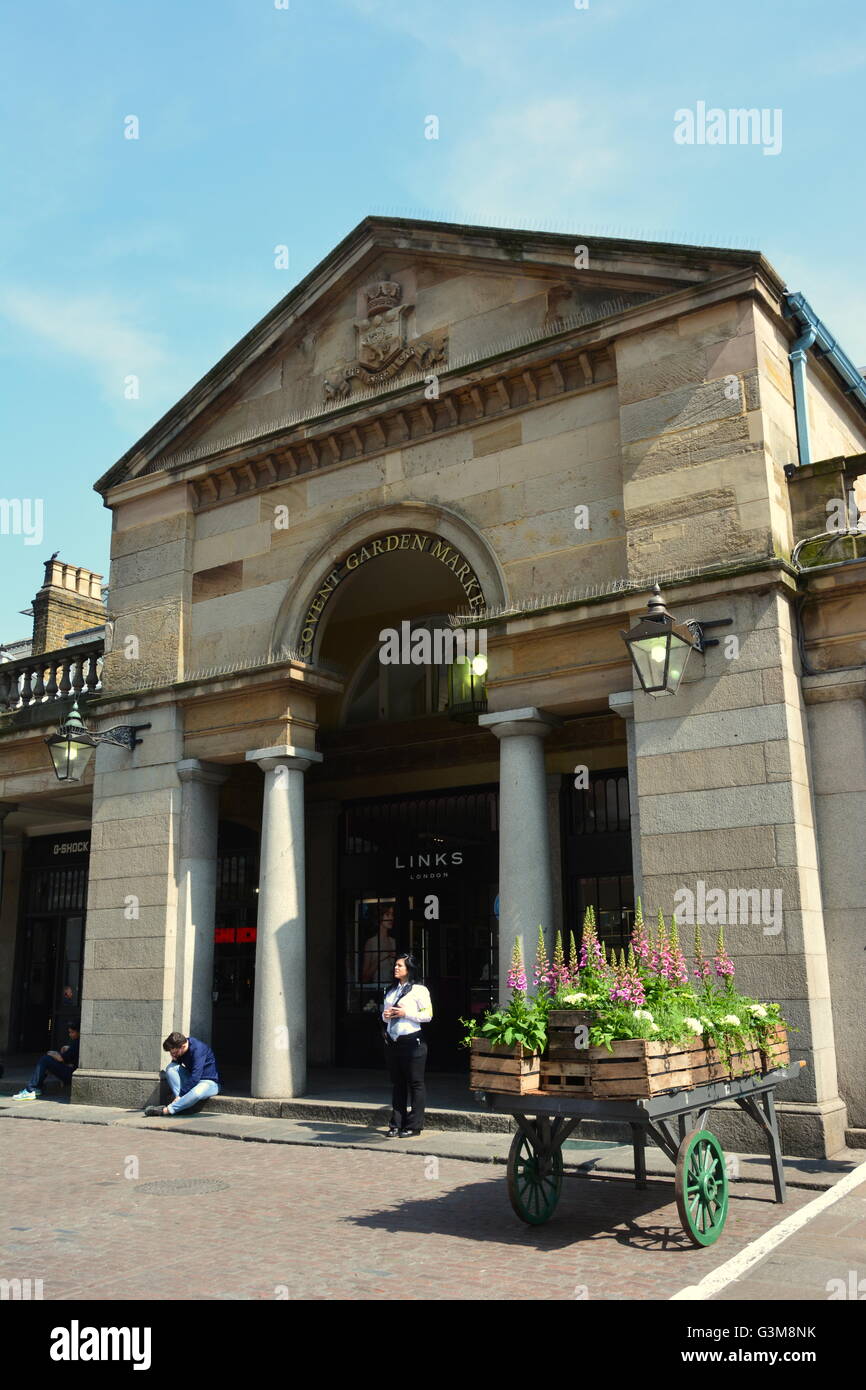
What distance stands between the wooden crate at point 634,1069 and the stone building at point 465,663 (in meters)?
3.17

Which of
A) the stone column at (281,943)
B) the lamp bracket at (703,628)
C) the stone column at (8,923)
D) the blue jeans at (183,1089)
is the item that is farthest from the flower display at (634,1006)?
the stone column at (8,923)

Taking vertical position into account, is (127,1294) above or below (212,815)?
below

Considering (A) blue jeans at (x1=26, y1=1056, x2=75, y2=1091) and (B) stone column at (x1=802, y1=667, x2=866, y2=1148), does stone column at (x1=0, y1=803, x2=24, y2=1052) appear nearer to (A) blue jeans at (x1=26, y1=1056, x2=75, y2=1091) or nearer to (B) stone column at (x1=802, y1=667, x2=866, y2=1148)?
(A) blue jeans at (x1=26, y1=1056, x2=75, y2=1091)

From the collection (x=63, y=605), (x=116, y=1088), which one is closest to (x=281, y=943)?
(x=116, y=1088)

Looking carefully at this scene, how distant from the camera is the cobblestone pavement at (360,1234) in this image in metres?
6.25

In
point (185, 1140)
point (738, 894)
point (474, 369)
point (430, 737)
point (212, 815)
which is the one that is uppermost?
point (474, 369)

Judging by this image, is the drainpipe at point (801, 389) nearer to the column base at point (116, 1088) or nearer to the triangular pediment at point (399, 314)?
the triangular pediment at point (399, 314)

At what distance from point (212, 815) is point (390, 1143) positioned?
210 inches

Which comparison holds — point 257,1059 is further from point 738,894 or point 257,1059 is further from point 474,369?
point 474,369

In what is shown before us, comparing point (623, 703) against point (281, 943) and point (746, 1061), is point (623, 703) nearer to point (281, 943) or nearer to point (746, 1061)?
point (746, 1061)

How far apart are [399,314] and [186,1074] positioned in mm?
9450

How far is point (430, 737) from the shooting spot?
16.8 metres
